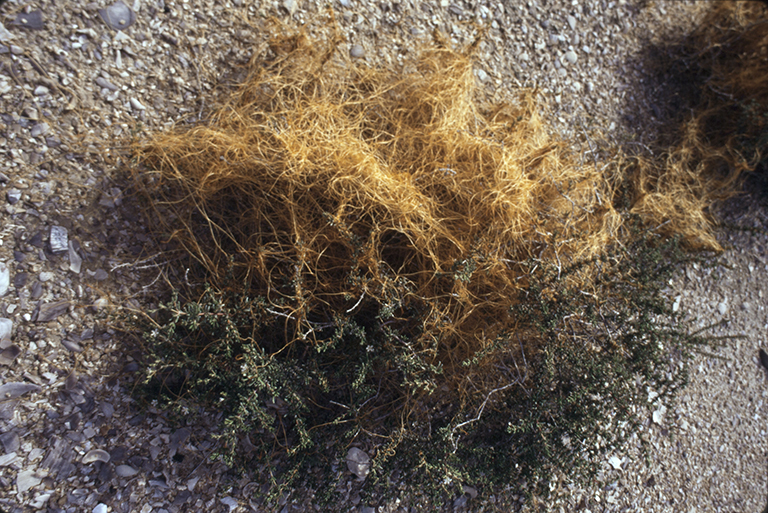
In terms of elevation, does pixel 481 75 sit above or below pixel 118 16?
above

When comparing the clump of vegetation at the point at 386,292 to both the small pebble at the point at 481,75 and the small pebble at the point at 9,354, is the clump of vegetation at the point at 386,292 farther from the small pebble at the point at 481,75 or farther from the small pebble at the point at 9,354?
the small pebble at the point at 9,354

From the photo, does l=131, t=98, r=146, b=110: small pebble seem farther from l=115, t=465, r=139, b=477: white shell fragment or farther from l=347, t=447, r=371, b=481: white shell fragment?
l=347, t=447, r=371, b=481: white shell fragment

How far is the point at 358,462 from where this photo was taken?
220cm

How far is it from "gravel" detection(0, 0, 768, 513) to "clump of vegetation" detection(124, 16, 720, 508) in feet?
0.58

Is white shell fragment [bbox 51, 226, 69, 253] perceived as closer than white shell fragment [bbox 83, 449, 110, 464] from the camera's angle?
No

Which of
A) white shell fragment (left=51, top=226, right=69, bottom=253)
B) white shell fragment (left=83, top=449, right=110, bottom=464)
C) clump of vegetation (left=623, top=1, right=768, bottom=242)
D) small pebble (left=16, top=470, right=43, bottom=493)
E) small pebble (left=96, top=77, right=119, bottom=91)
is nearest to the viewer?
small pebble (left=16, top=470, right=43, bottom=493)

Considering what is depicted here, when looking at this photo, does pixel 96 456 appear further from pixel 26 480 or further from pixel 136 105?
pixel 136 105

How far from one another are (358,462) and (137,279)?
145 centimetres

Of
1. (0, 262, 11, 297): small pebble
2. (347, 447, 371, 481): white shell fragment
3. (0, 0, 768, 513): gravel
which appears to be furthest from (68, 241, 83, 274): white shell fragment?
(347, 447, 371, 481): white shell fragment

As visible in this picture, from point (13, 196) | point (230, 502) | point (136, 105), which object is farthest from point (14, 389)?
point (136, 105)

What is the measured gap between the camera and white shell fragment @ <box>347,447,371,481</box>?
2.20 m

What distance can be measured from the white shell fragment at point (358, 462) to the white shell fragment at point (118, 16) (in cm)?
258

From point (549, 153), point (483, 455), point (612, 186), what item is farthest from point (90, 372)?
point (612, 186)

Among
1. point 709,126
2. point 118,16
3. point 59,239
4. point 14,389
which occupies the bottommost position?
point 14,389
